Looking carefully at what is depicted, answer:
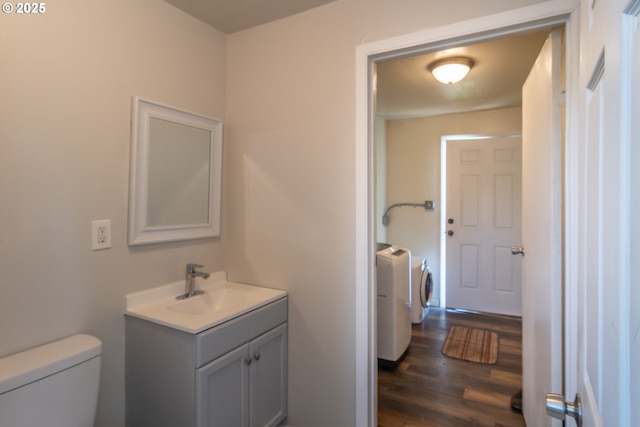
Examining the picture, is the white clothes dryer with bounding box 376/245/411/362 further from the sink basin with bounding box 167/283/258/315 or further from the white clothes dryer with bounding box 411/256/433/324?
the sink basin with bounding box 167/283/258/315

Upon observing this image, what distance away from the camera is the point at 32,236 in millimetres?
1263

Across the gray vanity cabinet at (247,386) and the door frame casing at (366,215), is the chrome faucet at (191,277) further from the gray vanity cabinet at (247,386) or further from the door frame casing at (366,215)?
the door frame casing at (366,215)

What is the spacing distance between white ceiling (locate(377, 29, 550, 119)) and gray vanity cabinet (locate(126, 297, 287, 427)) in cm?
164

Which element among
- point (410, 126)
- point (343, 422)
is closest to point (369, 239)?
point (343, 422)

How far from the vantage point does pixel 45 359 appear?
1.17m

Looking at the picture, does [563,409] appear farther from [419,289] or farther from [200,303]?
[419,289]

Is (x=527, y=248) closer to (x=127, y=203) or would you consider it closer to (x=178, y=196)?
(x=178, y=196)

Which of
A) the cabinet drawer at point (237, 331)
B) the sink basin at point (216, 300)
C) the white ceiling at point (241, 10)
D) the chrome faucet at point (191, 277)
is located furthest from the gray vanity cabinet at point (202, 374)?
the white ceiling at point (241, 10)

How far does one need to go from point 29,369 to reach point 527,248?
2.16 metres

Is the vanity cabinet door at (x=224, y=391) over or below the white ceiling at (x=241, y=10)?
below

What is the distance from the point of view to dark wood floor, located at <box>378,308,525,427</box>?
2012 mm

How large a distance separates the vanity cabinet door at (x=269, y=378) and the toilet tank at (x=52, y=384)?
0.65 metres

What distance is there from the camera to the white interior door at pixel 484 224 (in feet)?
12.1

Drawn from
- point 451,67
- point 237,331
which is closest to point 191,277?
point 237,331
